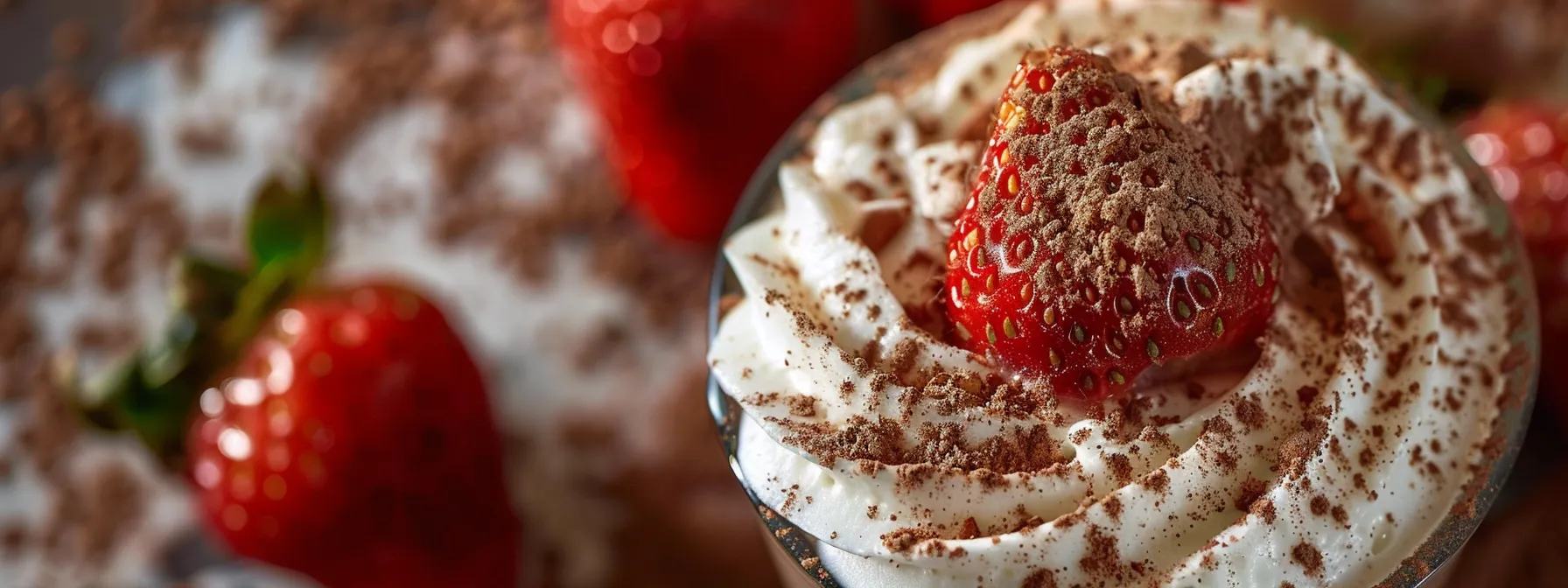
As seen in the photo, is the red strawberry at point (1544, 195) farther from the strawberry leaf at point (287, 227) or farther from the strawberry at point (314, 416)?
the strawberry leaf at point (287, 227)

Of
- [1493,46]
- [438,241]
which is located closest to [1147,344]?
[1493,46]

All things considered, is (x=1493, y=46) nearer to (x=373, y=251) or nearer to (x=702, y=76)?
(x=702, y=76)

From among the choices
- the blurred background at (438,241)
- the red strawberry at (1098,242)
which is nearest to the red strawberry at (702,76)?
the blurred background at (438,241)

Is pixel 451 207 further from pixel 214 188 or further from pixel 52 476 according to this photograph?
pixel 52 476

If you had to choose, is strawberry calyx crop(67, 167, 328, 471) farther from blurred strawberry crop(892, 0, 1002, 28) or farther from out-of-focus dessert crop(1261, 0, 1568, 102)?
out-of-focus dessert crop(1261, 0, 1568, 102)

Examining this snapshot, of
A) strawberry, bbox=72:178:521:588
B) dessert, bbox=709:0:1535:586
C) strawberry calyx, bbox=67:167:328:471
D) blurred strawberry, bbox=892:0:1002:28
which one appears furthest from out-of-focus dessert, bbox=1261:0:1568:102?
strawberry calyx, bbox=67:167:328:471

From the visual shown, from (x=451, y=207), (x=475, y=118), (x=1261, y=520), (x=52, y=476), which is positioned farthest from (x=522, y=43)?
(x=1261, y=520)
